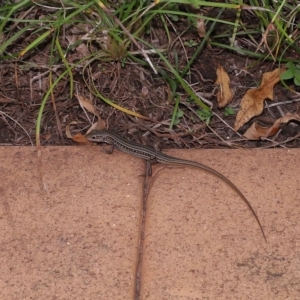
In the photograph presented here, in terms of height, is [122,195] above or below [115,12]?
below

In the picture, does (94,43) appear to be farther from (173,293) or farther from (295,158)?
(173,293)

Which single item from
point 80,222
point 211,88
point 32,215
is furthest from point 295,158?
point 32,215

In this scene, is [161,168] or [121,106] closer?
[161,168]

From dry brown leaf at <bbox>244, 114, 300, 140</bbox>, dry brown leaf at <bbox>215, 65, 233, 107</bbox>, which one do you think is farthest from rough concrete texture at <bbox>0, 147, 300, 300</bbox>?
dry brown leaf at <bbox>215, 65, 233, 107</bbox>

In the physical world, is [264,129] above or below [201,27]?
below

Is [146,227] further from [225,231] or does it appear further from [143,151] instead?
[143,151]

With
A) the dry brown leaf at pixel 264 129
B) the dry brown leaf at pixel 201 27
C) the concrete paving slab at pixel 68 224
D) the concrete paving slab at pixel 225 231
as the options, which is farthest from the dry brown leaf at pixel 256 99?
the concrete paving slab at pixel 68 224

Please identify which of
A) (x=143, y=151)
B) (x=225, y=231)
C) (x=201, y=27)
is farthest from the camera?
(x=201, y=27)

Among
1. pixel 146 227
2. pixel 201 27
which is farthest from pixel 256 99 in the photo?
pixel 146 227
